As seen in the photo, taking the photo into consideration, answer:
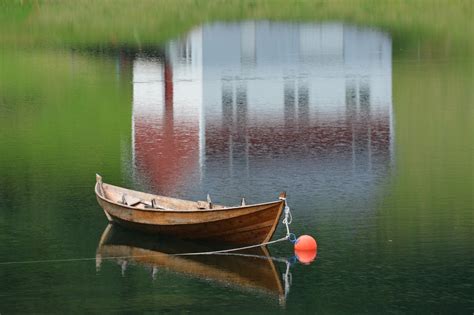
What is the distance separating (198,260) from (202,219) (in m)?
1.02

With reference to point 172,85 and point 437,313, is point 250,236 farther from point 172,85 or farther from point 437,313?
point 172,85

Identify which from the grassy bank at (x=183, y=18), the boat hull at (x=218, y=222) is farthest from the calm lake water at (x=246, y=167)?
the grassy bank at (x=183, y=18)

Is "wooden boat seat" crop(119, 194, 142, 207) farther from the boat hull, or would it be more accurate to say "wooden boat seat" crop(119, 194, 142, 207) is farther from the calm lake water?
the boat hull

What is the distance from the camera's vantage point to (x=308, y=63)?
229ft

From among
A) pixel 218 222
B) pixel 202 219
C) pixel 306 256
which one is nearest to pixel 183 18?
pixel 202 219

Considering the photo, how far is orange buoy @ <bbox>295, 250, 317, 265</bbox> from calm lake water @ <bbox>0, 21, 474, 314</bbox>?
177 millimetres

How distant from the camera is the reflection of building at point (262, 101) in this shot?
4288 centimetres

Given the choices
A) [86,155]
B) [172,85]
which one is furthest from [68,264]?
[172,85]

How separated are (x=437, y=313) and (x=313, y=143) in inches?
772

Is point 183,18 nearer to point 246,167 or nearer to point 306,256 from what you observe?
point 246,167

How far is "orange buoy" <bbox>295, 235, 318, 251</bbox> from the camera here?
30266mm

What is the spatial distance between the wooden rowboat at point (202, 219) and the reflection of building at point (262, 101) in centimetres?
585

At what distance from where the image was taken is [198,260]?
30188mm

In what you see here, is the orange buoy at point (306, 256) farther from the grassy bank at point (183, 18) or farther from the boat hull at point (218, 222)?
the grassy bank at point (183, 18)
